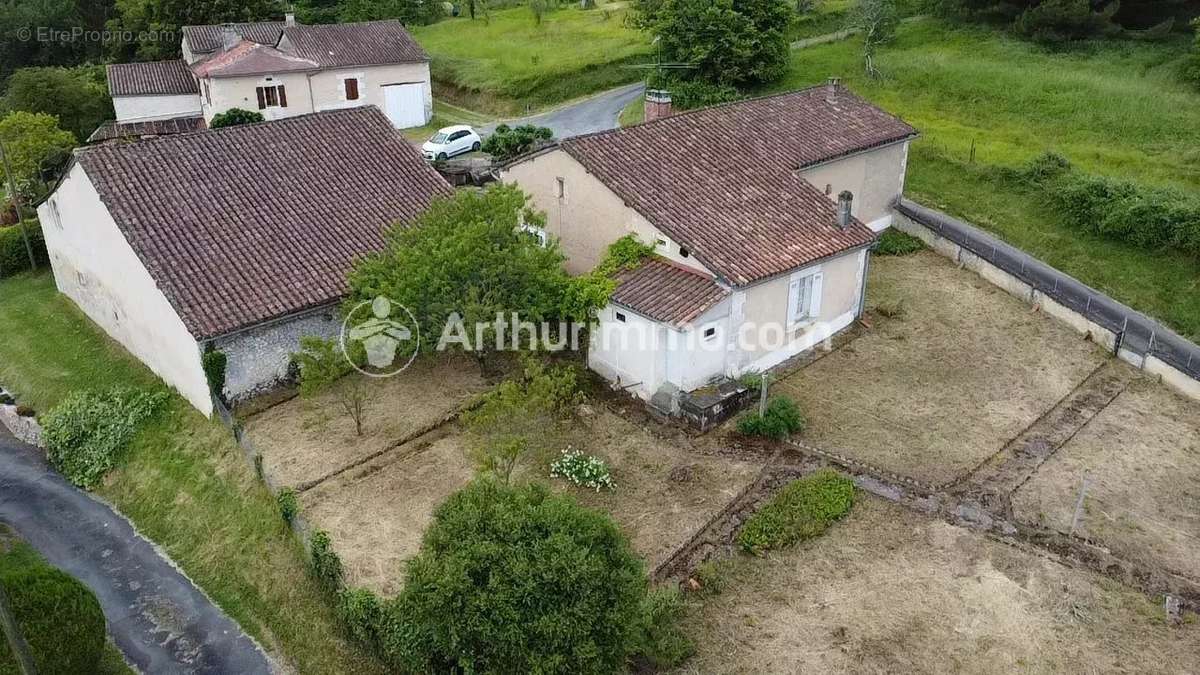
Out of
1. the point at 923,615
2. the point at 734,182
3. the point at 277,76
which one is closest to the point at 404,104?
the point at 277,76

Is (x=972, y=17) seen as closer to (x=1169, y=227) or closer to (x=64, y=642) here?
(x=1169, y=227)

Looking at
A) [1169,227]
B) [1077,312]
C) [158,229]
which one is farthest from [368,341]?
[1169,227]

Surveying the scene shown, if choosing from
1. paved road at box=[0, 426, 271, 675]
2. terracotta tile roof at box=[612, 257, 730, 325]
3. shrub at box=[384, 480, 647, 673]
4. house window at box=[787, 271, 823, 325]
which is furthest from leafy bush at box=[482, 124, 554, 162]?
shrub at box=[384, 480, 647, 673]

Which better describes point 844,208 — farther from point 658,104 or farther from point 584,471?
point 584,471

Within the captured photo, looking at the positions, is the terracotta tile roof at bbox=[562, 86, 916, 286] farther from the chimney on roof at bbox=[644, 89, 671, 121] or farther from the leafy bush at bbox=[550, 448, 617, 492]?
the leafy bush at bbox=[550, 448, 617, 492]

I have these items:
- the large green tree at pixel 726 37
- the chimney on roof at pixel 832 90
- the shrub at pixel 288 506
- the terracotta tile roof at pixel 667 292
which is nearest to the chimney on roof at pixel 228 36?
the large green tree at pixel 726 37

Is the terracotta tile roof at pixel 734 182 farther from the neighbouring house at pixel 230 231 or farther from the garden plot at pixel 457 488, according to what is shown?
the neighbouring house at pixel 230 231
